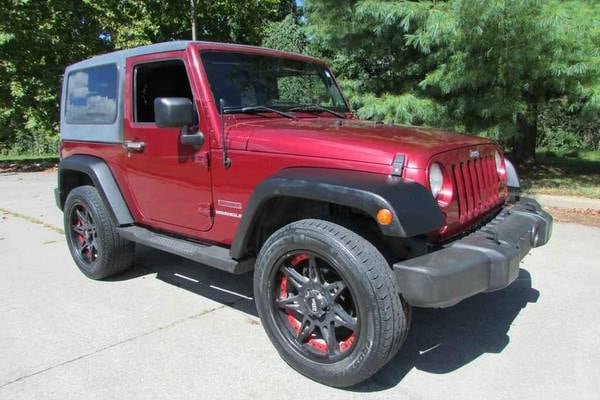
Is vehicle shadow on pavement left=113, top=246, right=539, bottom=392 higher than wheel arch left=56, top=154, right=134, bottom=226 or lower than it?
lower

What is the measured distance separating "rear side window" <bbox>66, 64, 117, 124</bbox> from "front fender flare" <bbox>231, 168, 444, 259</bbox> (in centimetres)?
206

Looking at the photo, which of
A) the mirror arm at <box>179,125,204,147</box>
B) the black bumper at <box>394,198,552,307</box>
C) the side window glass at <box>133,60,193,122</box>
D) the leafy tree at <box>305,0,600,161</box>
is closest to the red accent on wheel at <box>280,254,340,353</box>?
the black bumper at <box>394,198,552,307</box>

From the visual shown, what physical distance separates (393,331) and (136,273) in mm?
3027

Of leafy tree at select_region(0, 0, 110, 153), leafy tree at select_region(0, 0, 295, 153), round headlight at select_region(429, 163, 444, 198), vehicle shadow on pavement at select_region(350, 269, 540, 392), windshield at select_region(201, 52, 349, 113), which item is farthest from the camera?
leafy tree at select_region(0, 0, 295, 153)

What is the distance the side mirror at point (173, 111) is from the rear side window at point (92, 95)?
45.9 inches

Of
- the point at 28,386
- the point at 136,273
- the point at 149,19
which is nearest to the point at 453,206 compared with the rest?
the point at 28,386

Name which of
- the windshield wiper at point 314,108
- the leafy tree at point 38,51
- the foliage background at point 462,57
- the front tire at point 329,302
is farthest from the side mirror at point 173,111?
the leafy tree at point 38,51

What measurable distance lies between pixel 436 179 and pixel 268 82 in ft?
5.41

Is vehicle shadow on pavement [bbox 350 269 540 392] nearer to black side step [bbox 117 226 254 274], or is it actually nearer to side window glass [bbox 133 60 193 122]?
black side step [bbox 117 226 254 274]

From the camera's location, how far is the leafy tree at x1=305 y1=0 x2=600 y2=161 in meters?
6.63

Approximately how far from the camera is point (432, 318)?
3.79 meters

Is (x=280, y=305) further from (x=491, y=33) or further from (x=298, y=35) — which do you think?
(x=298, y=35)

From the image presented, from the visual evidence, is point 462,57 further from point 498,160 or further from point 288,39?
point 498,160

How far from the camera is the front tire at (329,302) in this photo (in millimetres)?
2617
